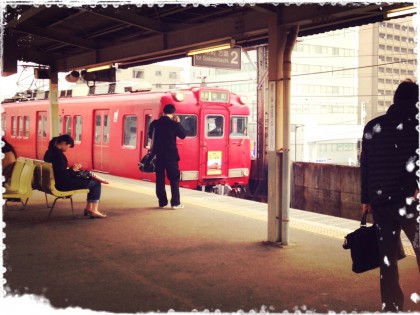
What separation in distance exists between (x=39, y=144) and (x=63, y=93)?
1996mm

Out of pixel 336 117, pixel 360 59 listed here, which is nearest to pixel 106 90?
pixel 336 117

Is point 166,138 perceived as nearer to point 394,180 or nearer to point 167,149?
point 167,149

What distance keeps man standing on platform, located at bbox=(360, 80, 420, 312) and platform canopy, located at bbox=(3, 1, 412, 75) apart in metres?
1.83

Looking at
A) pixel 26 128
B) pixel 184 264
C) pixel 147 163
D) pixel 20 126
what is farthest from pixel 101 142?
pixel 184 264

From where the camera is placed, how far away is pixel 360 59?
6012 centimetres

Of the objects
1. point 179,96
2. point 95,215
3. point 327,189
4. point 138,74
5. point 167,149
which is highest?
point 138,74

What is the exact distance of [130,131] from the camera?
43.6 ft

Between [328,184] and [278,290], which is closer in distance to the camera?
[278,290]

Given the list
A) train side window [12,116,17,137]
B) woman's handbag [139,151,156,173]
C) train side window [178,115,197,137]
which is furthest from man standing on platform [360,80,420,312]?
train side window [12,116,17,137]

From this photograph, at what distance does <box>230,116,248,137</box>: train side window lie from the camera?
13.2 m

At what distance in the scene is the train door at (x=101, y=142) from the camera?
1415 centimetres

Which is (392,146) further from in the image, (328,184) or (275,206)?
(328,184)

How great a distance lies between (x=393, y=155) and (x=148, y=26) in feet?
18.3

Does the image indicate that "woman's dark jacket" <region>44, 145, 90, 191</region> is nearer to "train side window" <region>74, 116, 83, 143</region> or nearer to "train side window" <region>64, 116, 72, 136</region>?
"train side window" <region>74, 116, 83, 143</region>
